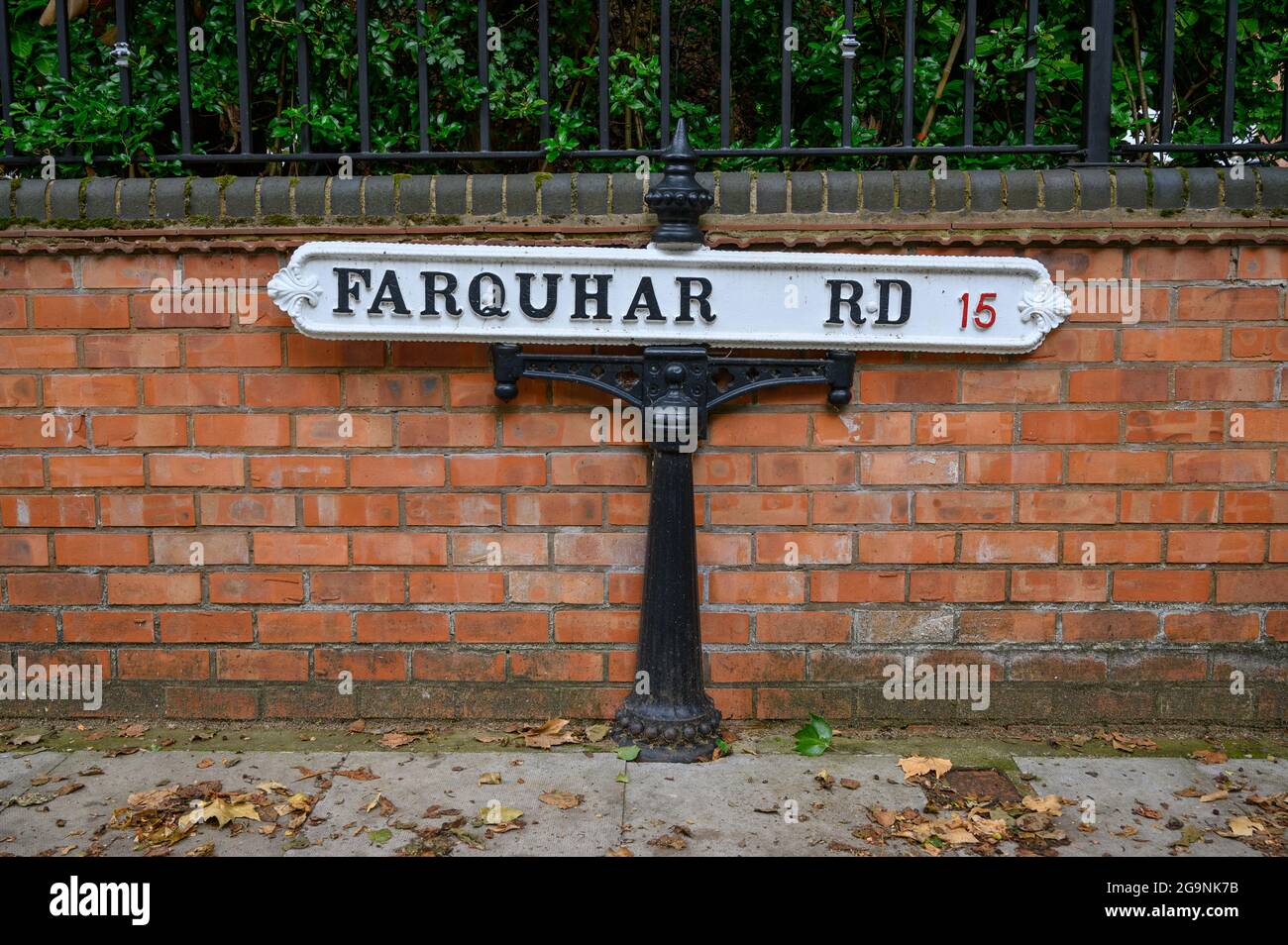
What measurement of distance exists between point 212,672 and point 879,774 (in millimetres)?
2149

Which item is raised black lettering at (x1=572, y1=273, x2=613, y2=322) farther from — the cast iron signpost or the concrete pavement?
the concrete pavement

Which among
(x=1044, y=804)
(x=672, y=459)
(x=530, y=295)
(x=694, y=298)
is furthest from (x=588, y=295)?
(x=1044, y=804)

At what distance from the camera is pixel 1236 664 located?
3.84 meters

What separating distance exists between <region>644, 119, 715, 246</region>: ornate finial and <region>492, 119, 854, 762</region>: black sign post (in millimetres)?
47

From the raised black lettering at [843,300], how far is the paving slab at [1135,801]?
1440mm

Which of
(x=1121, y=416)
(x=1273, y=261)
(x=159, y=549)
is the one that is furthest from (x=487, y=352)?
(x=1273, y=261)

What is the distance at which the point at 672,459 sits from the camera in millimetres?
3656

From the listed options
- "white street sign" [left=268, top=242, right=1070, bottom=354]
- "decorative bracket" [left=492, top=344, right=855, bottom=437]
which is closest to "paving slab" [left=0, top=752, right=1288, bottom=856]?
"decorative bracket" [left=492, top=344, right=855, bottom=437]

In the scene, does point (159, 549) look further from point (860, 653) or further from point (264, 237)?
point (860, 653)

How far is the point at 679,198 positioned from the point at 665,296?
0.96 feet

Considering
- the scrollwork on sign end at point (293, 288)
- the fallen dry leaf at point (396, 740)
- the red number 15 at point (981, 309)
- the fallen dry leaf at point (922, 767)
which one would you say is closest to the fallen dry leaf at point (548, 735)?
the fallen dry leaf at point (396, 740)

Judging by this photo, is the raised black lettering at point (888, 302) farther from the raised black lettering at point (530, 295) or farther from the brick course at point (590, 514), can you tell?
the raised black lettering at point (530, 295)

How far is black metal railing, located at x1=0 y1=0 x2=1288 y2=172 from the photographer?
145 inches

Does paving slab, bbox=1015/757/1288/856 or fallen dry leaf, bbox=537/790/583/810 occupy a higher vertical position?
fallen dry leaf, bbox=537/790/583/810
